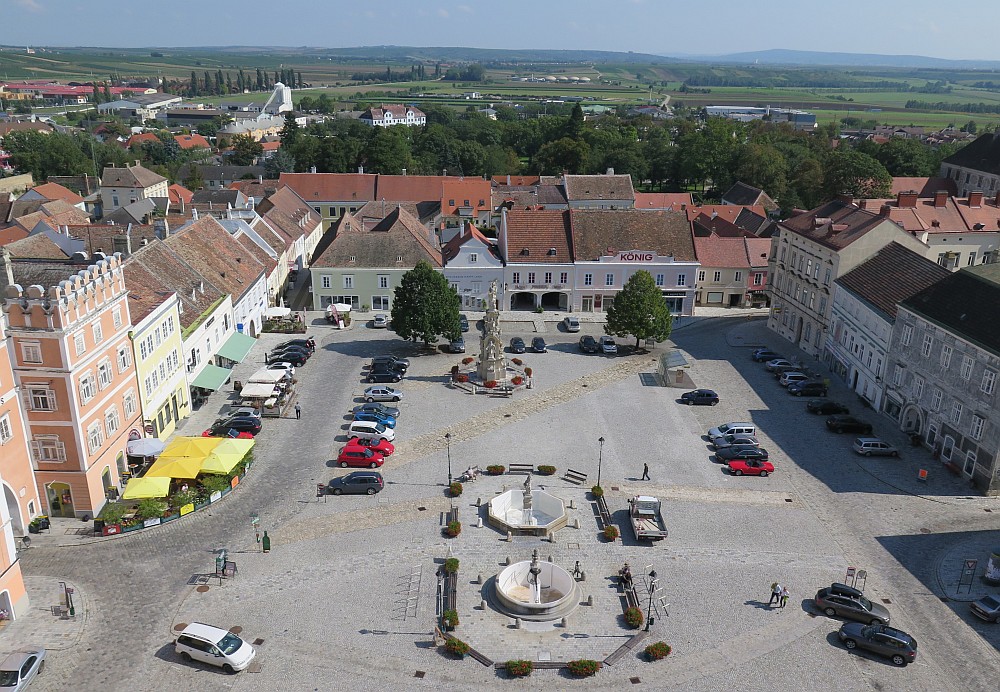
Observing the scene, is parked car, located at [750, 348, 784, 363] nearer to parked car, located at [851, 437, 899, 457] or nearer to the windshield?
parked car, located at [851, 437, 899, 457]

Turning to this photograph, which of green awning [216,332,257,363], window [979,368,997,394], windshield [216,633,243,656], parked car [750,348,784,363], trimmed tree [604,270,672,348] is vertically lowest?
parked car [750,348,784,363]

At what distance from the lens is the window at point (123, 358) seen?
41.7 m

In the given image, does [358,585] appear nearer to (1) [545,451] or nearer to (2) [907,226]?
(1) [545,451]

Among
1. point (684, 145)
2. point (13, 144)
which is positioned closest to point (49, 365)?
point (684, 145)

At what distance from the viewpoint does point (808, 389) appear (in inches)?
2199

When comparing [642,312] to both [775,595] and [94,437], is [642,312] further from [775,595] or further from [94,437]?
[94,437]

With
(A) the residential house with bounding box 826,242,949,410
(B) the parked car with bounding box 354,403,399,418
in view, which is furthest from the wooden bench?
(A) the residential house with bounding box 826,242,949,410

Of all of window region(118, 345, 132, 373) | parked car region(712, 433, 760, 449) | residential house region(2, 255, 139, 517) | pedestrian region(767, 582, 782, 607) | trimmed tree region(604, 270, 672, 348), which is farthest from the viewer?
trimmed tree region(604, 270, 672, 348)

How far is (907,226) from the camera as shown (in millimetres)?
71125

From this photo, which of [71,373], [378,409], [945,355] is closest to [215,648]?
[71,373]

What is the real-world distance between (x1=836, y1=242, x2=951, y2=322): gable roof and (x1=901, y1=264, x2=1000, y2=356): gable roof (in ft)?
8.10

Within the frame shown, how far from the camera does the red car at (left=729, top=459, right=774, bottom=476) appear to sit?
1753 inches

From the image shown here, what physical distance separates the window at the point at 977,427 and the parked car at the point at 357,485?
3326cm

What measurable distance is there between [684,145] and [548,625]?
12852 cm
